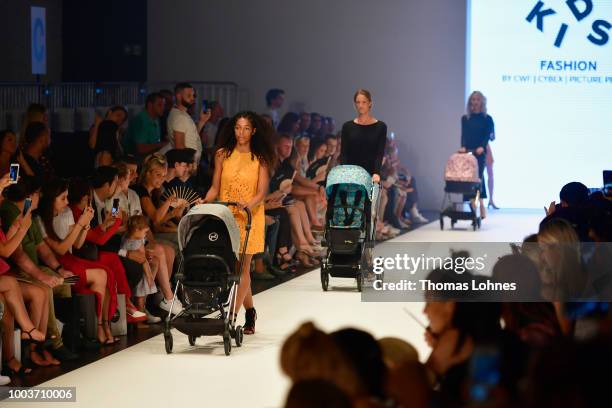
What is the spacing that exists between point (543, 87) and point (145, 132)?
6229 millimetres

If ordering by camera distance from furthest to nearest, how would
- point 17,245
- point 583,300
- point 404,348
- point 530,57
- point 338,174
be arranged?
point 530,57 → point 338,174 → point 17,245 → point 583,300 → point 404,348

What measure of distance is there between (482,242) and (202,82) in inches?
200

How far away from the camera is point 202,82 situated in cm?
1379

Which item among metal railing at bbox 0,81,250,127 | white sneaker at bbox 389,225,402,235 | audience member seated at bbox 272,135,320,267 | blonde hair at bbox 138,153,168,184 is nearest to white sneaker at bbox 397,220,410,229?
white sneaker at bbox 389,225,402,235

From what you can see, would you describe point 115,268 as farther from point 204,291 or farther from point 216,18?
point 216,18

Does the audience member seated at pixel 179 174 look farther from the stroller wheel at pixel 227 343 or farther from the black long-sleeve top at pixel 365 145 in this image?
the stroller wheel at pixel 227 343

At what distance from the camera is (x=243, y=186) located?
583cm

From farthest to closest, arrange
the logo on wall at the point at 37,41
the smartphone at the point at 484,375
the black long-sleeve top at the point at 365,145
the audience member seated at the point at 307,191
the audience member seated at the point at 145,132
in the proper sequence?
the logo on wall at the point at 37,41, the audience member seated at the point at 307,191, the audience member seated at the point at 145,132, the black long-sleeve top at the point at 365,145, the smartphone at the point at 484,375

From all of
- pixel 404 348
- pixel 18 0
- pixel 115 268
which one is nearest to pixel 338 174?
pixel 115 268

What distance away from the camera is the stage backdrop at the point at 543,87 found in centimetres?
1304

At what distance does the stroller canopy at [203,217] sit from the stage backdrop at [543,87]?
836cm

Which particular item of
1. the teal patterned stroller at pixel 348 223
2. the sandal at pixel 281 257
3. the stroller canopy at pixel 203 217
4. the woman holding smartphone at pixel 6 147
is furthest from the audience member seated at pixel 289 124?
the stroller canopy at pixel 203 217

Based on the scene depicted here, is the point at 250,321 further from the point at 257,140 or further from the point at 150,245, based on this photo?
the point at 257,140

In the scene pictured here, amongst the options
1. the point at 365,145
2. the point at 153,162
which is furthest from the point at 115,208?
the point at 365,145
